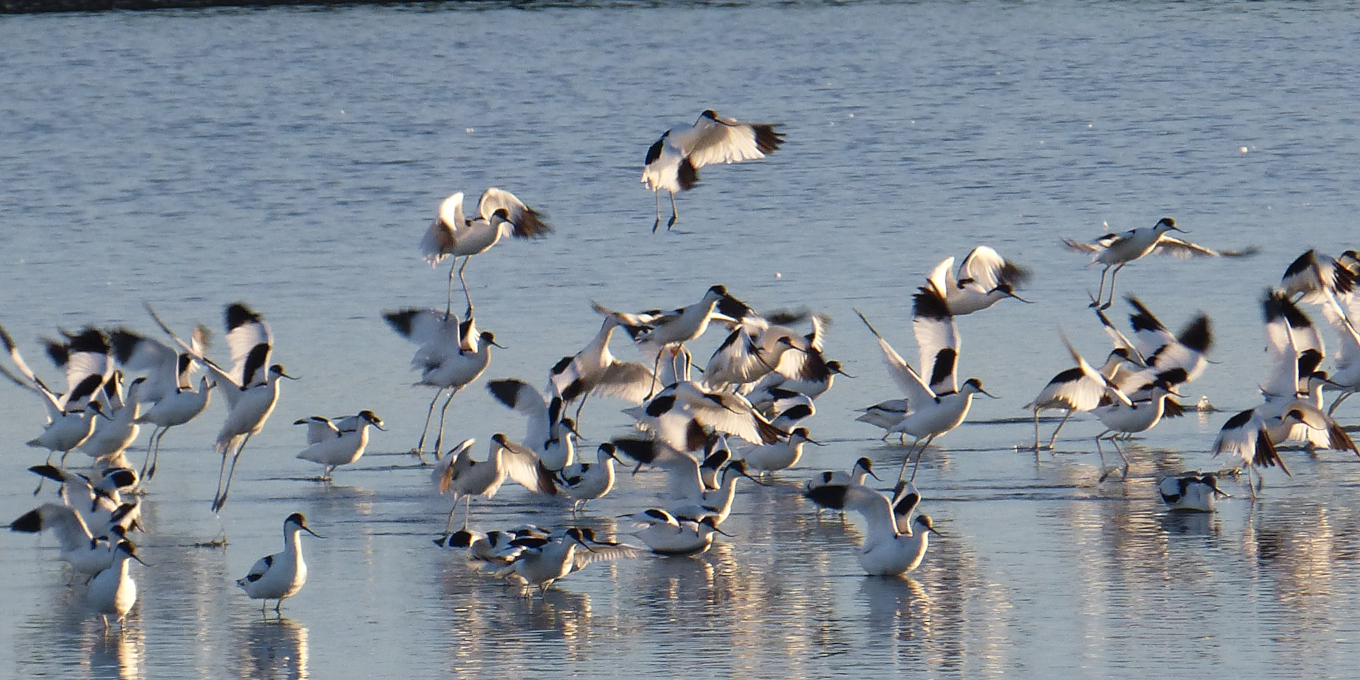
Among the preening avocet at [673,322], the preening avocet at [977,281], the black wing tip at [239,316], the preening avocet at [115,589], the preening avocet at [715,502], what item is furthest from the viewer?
the preening avocet at [977,281]

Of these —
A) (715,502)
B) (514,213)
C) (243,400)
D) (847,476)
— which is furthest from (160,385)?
(847,476)

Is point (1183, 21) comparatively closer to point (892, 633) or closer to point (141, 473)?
point (141, 473)

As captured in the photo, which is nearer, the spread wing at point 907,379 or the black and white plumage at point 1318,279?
the spread wing at point 907,379

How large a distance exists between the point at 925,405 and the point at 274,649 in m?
4.65

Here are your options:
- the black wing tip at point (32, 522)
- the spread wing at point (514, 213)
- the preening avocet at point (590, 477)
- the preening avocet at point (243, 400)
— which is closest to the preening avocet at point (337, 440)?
the preening avocet at point (243, 400)

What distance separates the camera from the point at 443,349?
1402 cm

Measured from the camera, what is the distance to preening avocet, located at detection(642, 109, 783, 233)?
1382cm

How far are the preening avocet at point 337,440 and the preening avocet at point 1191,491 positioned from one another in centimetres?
431

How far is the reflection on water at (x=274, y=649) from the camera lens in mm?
8273

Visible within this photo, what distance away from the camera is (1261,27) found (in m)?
43.0

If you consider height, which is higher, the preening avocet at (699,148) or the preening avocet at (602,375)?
the preening avocet at (699,148)

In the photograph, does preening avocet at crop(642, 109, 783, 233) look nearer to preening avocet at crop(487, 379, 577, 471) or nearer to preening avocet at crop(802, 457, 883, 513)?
preening avocet at crop(487, 379, 577, 471)

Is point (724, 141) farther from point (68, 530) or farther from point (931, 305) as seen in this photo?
A: point (68, 530)

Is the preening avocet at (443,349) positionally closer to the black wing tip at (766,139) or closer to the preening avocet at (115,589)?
the black wing tip at (766,139)
